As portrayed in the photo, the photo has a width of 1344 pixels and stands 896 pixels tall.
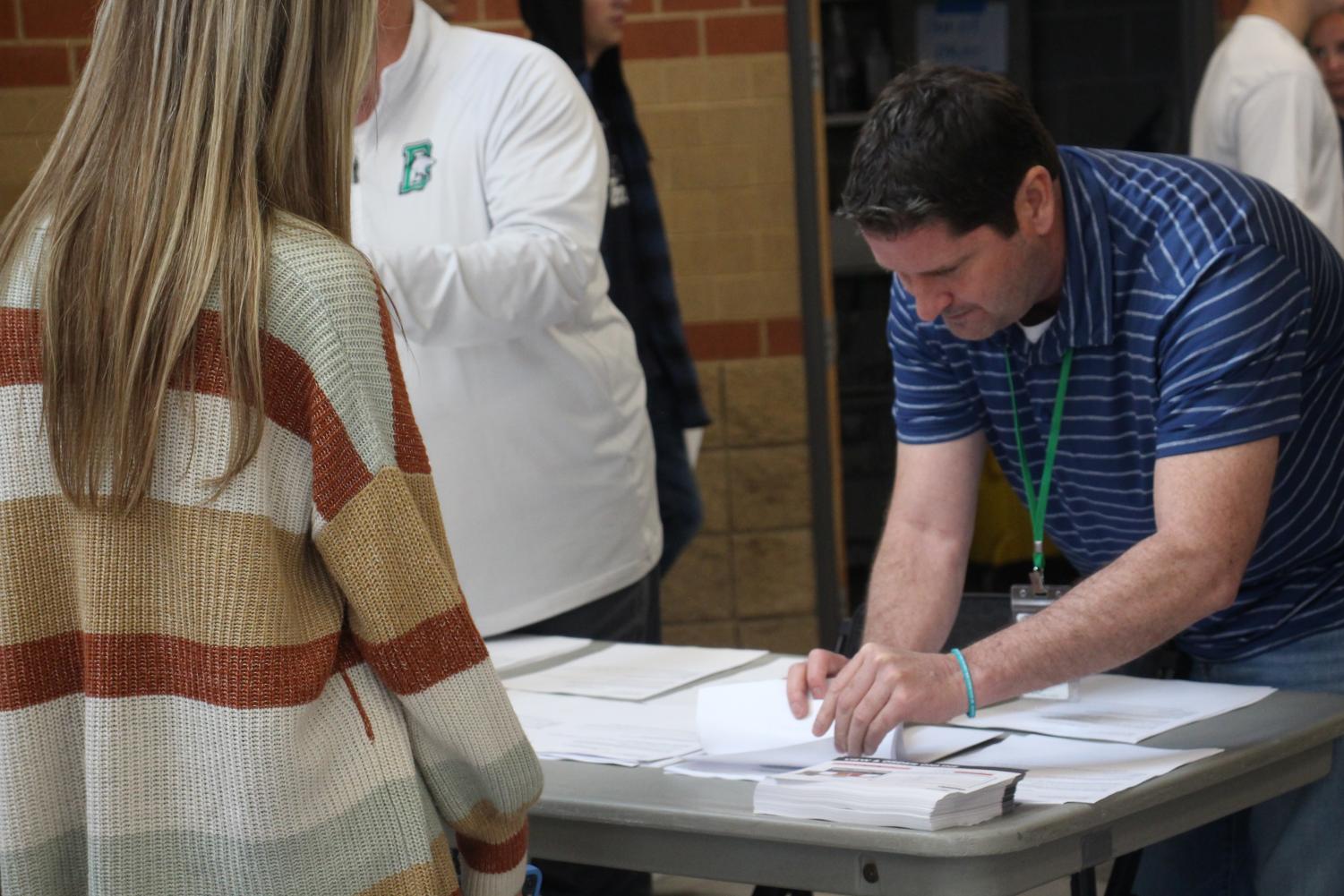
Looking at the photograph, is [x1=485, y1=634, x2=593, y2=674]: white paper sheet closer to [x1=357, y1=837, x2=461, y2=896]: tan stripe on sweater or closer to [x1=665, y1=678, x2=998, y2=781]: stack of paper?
[x1=665, y1=678, x2=998, y2=781]: stack of paper

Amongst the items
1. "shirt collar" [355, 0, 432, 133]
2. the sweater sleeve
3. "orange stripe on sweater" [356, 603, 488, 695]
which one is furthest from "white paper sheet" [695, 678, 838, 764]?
"shirt collar" [355, 0, 432, 133]

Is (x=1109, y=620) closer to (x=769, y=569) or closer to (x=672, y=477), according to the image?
(x=672, y=477)

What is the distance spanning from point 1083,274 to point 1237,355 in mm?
206

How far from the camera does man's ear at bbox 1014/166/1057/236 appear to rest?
191 cm

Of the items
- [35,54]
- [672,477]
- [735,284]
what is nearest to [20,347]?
[672,477]

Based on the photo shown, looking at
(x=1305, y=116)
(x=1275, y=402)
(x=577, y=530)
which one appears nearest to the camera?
(x=1275, y=402)

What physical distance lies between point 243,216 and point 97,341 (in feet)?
0.44

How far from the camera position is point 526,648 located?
2334 mm

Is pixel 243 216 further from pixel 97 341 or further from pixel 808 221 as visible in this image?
pixel 808 221

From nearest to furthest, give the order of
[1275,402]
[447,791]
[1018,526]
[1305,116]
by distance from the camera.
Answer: [447,791] < [1275,402] < [1305,116] < [1018,526]

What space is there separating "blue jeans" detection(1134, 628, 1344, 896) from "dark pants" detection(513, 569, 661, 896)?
83cm

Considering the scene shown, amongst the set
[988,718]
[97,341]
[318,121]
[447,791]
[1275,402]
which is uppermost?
[318,121]

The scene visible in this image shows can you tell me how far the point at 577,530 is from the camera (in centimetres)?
251

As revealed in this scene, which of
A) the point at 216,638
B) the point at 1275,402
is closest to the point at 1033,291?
the point at 1275,402
